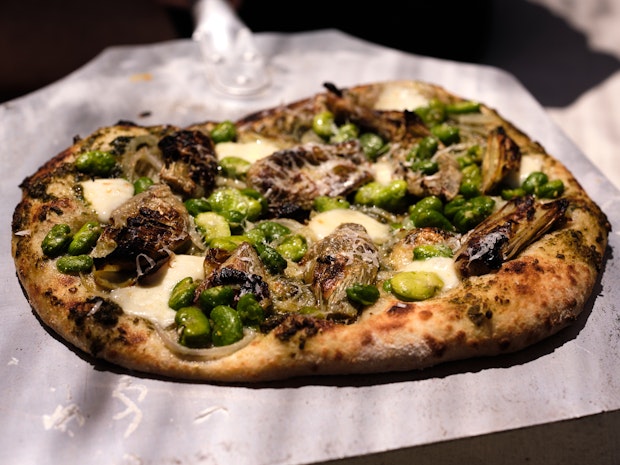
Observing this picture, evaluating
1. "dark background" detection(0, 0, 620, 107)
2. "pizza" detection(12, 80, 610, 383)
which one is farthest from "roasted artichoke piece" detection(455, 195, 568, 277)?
"dark background" detection(0, 0, 620, 107)

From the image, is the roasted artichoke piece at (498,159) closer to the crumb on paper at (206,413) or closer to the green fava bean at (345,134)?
the green fava bean at (345,134)

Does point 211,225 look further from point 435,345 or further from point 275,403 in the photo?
point 435,345

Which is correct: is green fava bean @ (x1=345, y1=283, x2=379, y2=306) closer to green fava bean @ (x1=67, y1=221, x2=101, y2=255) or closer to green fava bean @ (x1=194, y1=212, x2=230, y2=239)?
green fava bean @ (x1=194, y1=212, x2=230, y2=239)

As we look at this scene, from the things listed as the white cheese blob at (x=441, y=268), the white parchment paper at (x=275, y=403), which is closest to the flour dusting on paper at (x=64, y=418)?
the white parchment paper at (x=275, y=403)

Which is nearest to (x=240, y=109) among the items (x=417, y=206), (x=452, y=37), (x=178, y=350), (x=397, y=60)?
(x=397, y=60)

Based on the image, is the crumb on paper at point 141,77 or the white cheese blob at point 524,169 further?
the crumb on paper at point 141,77

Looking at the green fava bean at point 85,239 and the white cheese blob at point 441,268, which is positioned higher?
A: the white cheese blob at point 441,268
